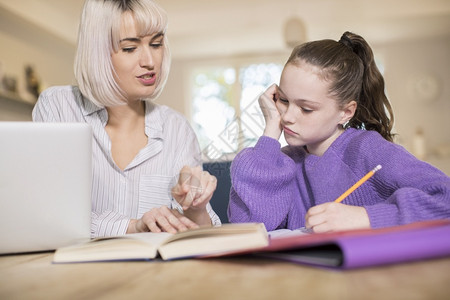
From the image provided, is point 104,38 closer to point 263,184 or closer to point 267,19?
point 263,184

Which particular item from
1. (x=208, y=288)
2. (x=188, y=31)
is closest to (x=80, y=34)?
(x=208, y=288)

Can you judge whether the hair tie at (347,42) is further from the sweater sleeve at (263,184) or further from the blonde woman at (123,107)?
the blonde woman at (123,107)

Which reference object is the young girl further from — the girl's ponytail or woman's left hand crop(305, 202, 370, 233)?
woman's left hand crop(305, 202, 370, 233)

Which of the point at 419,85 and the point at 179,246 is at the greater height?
the point at 419,85

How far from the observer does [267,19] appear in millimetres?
6672

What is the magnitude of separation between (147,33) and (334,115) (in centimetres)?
62

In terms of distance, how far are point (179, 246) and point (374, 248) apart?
283mm

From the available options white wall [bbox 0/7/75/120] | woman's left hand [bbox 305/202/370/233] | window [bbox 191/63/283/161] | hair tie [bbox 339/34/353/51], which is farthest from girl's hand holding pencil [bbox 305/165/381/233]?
window [bbox 191/63/283/161]

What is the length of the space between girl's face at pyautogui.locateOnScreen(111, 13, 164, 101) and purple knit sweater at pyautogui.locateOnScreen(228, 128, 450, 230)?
404mm

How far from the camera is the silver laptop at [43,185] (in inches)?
31.8

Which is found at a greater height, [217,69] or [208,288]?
→ [217,69]

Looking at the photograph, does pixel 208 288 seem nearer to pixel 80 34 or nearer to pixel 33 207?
pixel 33 207

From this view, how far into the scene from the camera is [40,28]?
569 centimetres

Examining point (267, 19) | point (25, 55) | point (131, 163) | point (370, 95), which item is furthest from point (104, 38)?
point (267, 19)
